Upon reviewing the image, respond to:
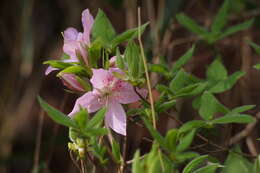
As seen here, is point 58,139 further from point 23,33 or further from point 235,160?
point 235,160

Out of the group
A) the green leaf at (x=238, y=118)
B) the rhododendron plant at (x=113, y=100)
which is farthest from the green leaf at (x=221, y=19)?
the green leaf at (x=238, y=118)

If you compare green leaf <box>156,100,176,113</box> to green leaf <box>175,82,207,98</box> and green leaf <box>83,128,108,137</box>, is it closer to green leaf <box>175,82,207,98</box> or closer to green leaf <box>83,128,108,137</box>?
green leaf <box>175,82,207,98</box>

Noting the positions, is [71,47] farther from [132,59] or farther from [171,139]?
[171,139]

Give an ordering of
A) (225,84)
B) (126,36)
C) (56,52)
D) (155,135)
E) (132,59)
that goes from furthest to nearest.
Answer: (56,52)
(225,84)
(126,36)
(132,59)
(155,135)

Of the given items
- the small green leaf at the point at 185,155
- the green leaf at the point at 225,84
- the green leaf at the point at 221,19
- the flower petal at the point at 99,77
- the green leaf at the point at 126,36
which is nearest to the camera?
the small green leaf at the point at 185,155

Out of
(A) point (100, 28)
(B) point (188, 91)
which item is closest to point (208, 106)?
(B) point (188, 91)

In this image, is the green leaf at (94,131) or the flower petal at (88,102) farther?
the flower petal at (88,102)

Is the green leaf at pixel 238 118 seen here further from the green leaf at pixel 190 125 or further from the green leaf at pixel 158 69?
the green leaf at pixel 158 69
